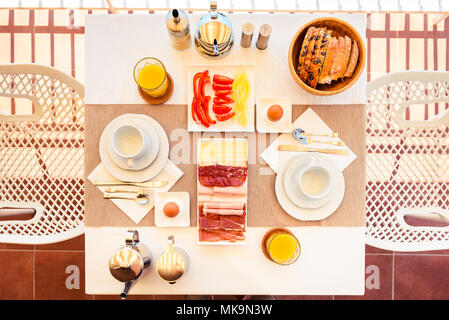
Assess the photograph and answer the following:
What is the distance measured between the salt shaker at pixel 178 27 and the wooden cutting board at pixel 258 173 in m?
0.21

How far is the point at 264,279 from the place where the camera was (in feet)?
3.12

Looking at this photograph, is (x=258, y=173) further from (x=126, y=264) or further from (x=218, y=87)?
(x=126, y=264)

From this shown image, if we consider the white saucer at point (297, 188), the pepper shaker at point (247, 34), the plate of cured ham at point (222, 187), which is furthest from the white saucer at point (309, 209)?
the pepper shaker at point (247, 34)

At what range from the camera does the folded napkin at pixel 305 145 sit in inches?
36.8

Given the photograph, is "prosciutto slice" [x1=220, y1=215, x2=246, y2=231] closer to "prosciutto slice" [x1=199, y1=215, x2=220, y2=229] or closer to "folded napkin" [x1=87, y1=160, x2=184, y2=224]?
"prosciutto slice" [x1=199, y1=215, x2=220, y2=229]

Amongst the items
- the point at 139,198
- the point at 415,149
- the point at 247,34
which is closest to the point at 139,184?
the point at 139,198

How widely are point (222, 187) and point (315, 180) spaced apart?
310 mm

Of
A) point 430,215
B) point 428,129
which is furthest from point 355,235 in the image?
point 428,129

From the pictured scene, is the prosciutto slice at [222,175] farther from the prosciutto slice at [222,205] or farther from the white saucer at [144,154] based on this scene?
the white saucer at [144,154]

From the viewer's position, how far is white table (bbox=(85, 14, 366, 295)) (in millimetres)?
936

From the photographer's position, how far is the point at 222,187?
3.01ft
